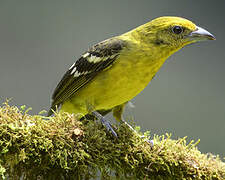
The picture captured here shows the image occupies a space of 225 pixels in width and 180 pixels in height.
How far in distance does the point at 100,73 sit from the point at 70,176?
1.27 m

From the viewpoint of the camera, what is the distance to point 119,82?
10.3 feet

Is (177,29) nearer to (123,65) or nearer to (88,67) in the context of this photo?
(123,65)

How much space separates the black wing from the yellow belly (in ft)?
0.24

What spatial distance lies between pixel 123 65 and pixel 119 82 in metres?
0.18

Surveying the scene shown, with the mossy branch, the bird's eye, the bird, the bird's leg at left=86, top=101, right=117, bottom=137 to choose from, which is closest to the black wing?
the bird

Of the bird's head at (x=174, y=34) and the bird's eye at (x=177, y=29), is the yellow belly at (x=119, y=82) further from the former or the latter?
the bird's eye at (x=177, y=29)

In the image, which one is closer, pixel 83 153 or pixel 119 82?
pixel 83 153

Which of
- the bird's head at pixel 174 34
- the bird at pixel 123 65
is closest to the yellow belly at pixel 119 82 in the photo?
the bird at pixel 123 65

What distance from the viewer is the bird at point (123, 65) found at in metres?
3.16

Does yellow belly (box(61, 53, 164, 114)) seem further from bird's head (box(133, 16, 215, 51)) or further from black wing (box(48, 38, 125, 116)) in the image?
bird's head (box(133, 16, 215, 51))

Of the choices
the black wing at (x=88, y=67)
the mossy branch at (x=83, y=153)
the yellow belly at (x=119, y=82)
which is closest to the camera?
the mossy branch at (x=83, y=153)

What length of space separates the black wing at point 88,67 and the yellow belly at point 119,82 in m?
0.07

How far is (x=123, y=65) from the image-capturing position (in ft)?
10.4

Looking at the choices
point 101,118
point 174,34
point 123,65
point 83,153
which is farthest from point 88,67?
point 83,153
